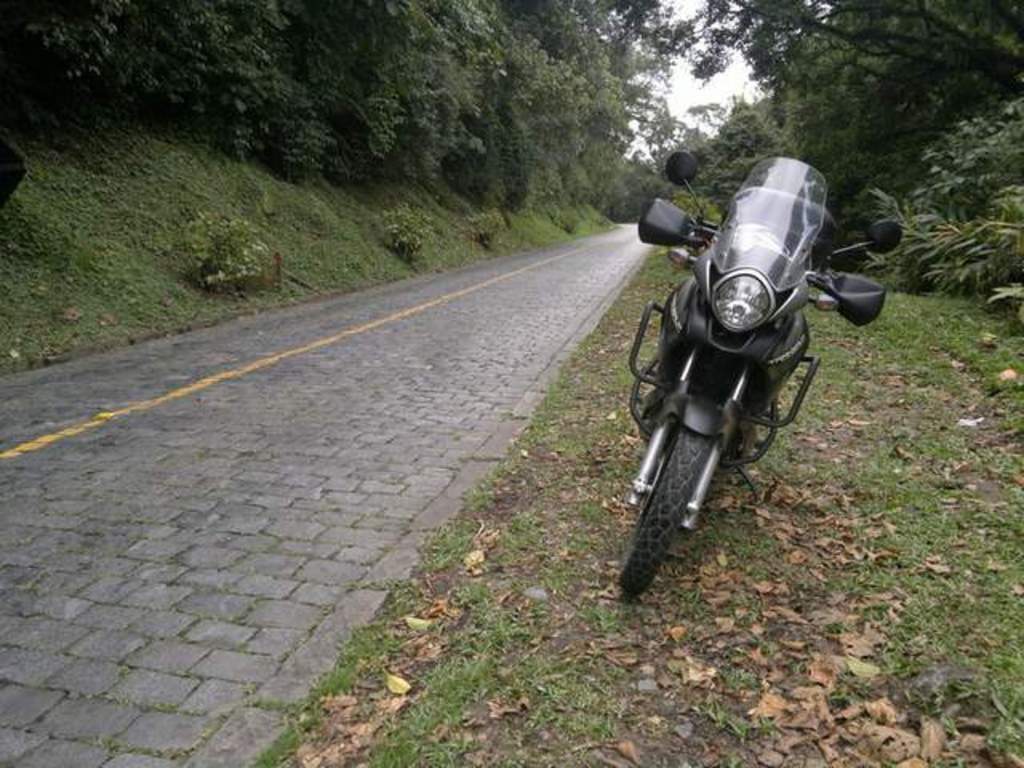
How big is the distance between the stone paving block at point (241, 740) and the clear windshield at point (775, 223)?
104 inches

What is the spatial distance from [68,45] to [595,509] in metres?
10.6

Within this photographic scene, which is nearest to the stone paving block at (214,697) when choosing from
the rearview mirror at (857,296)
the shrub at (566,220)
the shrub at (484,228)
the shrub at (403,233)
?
the rearview mirror at (857,296)

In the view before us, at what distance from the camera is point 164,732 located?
110 inches

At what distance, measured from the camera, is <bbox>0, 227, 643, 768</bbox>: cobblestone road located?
115 inches

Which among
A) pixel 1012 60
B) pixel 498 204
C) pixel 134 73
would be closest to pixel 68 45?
pixel 134 73

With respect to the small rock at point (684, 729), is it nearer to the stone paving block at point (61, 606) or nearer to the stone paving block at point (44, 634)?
the stone paving block at point (44, 634)

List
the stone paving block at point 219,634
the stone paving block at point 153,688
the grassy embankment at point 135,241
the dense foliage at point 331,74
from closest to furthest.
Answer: the stone paving block at point 153,688 < the stone paving block at point 219,634 < the grassy embankment at point 135,241 < the dense foliage at point 331,74

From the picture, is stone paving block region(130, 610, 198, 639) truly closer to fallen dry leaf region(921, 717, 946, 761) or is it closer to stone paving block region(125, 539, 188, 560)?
stone paving block region(125, 539, 188, 560)

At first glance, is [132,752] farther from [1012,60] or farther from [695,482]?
[1012,60]

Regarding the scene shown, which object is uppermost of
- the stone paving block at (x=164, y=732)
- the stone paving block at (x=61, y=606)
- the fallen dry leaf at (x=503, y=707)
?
the fallen dry leaf at (x=503, y=707)

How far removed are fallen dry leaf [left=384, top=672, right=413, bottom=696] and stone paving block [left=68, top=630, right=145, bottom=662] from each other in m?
1.07

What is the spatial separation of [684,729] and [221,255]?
10.8 meters

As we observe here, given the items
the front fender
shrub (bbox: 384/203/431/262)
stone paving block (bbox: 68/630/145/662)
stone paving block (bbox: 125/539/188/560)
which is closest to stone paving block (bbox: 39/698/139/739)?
stone paving block (bbox: 68/630/145/662)

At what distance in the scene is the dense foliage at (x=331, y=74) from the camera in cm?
1159
